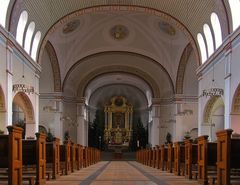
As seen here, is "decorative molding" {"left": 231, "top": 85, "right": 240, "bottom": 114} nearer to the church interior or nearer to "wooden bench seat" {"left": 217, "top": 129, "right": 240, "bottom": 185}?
the church interior

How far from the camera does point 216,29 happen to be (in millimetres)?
19312

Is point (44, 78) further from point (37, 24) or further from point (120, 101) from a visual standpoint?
point (120, 101)

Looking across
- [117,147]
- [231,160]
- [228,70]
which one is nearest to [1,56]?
[228,70]

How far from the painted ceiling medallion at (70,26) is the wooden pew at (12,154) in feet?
58.8

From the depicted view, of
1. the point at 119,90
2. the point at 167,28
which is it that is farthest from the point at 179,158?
the point at 119,90

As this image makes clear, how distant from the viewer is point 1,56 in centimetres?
1580

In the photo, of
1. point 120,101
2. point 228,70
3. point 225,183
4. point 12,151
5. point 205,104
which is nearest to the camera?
point 12,151

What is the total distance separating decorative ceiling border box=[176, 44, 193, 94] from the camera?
87.7 ft

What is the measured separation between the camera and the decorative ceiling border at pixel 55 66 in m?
26.6

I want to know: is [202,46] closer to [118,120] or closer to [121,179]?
[121,179]

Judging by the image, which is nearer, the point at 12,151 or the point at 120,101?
the point at 12,151

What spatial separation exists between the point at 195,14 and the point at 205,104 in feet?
14.7

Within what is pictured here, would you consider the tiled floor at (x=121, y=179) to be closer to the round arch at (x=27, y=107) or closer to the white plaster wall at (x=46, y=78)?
the round arch at (x=27, y=107)

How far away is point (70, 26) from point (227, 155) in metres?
18.9
